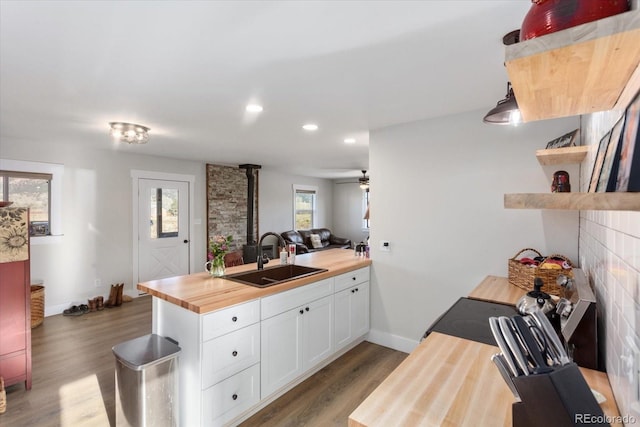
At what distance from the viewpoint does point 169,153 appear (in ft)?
16.0

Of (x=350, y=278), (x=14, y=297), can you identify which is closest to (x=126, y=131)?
(x=14, y=297)

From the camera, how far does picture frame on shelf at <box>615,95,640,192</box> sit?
1.92 ft

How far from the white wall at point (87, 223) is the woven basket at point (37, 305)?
264 mm

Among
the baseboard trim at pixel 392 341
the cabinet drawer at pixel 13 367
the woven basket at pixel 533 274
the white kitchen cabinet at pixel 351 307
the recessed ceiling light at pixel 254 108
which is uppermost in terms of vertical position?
the recessed ceiling light at pixel 254 108

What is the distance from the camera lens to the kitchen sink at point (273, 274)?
2621 mm

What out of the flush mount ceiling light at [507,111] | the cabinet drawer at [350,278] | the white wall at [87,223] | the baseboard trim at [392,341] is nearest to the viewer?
the flush mount ceiling light at [507,111]

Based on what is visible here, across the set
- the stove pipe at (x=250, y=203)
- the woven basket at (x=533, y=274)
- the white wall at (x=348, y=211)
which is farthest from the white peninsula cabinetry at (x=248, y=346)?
the white wall at (x=348, y=211)

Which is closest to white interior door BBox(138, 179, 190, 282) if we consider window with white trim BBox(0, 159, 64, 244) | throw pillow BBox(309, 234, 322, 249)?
window with white trim BBox(0, 159, 64, 244)

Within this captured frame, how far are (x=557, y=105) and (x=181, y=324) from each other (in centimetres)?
217

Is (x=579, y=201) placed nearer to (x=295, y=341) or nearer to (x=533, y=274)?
(x=533, y=274)

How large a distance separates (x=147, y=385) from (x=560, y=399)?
1982mm

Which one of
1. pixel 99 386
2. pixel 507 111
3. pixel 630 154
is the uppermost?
pixel 507 111

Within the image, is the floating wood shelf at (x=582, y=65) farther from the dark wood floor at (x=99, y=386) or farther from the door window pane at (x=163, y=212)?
the door window pane at (x=163, y=212)

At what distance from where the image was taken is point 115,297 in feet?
15.1
